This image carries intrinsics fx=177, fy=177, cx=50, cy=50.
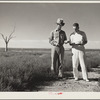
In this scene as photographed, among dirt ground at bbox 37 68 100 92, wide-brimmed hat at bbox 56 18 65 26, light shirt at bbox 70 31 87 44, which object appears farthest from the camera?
wide-brimmed hat at bbox 56 18 65 26

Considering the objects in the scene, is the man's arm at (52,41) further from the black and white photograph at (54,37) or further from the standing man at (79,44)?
the standing man at (79,44)

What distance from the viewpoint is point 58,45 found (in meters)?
5.06

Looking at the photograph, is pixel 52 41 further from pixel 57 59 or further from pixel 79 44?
pixel 79 44

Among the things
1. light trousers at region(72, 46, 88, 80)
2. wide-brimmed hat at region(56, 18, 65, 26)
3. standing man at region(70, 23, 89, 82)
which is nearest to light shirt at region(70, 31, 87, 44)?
standing man at region(70, 23, 89, 82)

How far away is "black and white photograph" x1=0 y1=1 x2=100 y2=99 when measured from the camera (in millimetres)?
4883

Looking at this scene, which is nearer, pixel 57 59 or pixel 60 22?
pixel 60 22

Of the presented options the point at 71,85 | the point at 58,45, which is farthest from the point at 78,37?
the point at 71,85

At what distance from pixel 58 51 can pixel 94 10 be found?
167 cm

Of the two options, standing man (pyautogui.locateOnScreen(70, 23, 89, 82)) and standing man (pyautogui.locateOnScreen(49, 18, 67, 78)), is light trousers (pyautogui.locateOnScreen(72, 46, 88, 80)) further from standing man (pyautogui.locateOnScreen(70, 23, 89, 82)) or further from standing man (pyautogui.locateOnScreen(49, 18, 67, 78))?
standing man (pyautogui.locateOnScreen(49, 18, 67, 78))

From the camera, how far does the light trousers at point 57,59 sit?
5.12m

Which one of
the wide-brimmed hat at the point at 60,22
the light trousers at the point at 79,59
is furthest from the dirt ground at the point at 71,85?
the wide-brimmed hat at the point at 60,22

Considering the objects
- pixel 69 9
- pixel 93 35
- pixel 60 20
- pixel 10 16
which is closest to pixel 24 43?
pixel 10 16

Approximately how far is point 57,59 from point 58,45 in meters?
0.47

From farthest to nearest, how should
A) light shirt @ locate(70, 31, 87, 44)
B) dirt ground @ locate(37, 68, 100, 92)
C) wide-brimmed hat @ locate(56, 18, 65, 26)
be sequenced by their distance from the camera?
wide-brimmed hat @ locate(56, 18, 65, 26) → light shirt @ locate(70, 31, 87, 44) → dirt ground @ locate(37, 68, 100, 92)
